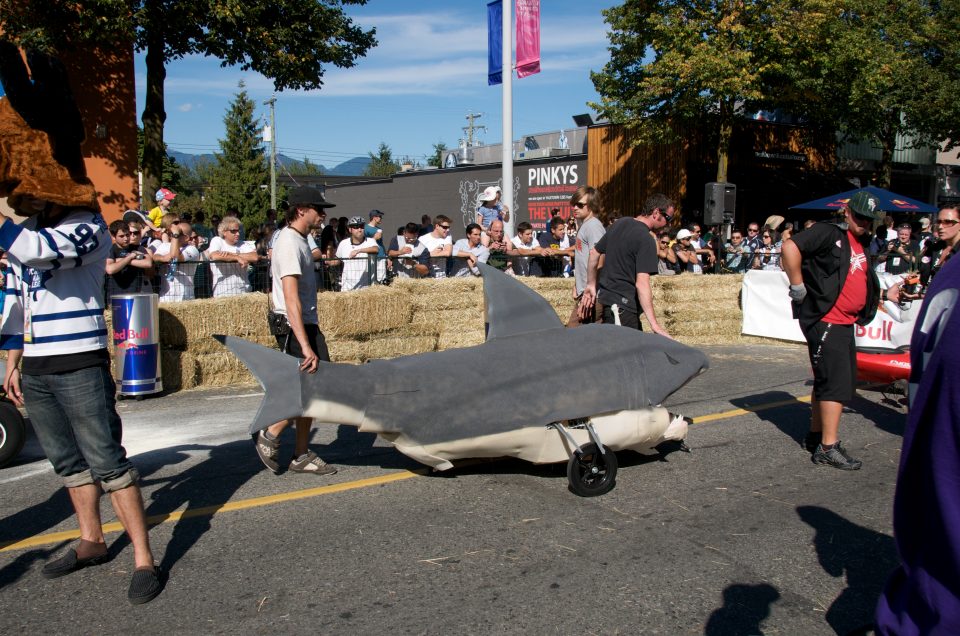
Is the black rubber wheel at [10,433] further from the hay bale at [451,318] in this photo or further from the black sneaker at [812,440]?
the black sneaker at [812,440]

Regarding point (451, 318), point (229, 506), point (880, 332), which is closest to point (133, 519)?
point (229, 506)

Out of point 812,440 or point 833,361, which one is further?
point 812,440

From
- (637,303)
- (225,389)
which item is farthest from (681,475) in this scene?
(225,389)

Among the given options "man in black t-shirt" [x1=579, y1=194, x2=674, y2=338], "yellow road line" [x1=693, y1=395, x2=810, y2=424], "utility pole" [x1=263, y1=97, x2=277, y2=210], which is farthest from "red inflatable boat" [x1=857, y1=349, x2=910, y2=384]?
"utility pole" [x1=263, y1=97, x2=277, y2=210]

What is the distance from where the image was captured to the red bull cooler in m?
8.62

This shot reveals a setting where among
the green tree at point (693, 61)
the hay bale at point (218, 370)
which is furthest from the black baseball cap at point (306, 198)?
the green tree at point (693, 61)

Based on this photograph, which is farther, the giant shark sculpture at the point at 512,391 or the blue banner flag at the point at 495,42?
the blue banner flag at the point at 495,42

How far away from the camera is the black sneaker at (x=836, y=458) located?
5.76m

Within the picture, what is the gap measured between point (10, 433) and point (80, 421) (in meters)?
2.86

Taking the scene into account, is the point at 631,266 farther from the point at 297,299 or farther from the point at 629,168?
the point at 629,168

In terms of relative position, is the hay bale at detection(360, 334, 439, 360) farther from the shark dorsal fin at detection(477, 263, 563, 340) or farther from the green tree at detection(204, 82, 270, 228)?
the green tree at detection(204, 82, 270, 228)

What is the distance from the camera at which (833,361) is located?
5.82 meters

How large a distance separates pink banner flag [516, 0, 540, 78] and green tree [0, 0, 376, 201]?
5.91 meters

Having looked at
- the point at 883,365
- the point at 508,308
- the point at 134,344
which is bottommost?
the point at 883,365
